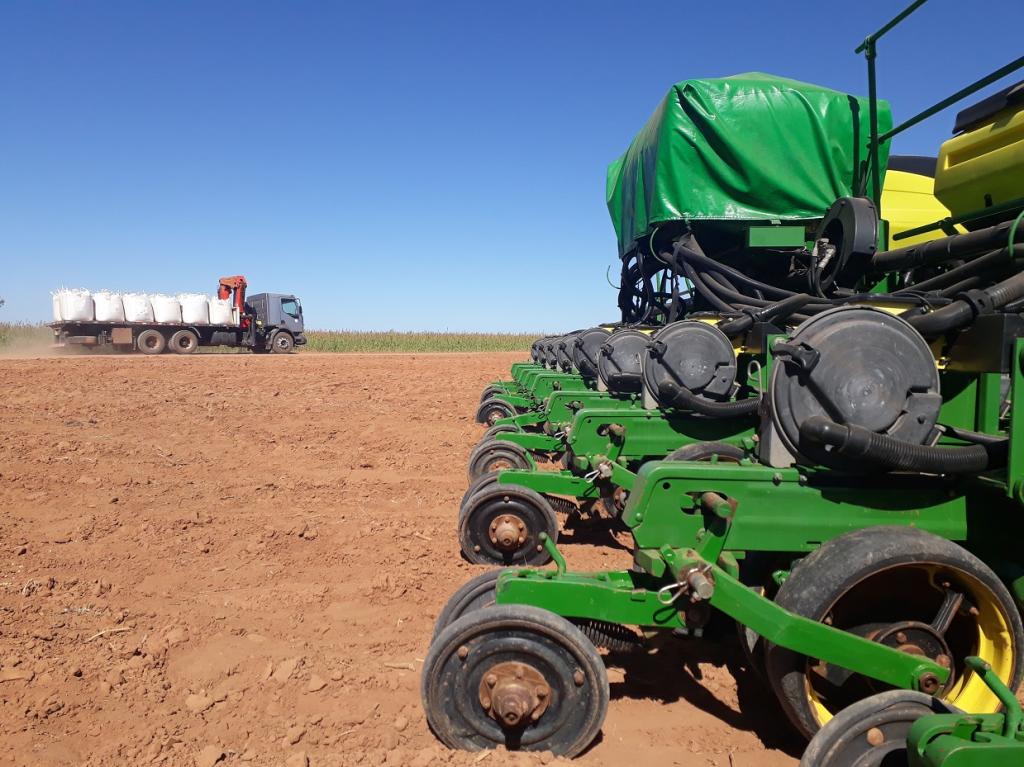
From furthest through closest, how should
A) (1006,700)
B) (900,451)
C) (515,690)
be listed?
(900,451) → (515,690) → (1006,700)

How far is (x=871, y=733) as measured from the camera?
85.4 inches

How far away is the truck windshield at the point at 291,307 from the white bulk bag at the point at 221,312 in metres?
2.12

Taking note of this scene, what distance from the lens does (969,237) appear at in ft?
13.8

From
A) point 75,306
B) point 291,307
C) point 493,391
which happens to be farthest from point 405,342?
point 493,391

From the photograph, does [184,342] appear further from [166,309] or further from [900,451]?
[900,451]

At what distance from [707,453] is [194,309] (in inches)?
1070

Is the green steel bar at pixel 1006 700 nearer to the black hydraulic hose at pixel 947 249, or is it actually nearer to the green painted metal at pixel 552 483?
the black hydraulic hose at pixel 947 249

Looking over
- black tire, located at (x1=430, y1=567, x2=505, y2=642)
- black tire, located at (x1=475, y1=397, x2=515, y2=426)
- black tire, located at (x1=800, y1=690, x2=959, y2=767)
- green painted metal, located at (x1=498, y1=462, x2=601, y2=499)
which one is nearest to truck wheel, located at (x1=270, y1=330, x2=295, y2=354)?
black tire, located at (x1=475, y1=397, x2=515, y2=426)

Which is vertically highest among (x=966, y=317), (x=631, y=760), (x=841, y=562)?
(x=966, y=317)

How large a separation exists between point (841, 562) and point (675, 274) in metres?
5.01

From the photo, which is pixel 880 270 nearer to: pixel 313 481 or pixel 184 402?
pixel 313 481

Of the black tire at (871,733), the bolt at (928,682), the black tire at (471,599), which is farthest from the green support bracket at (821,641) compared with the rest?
the black tire at (471,599)

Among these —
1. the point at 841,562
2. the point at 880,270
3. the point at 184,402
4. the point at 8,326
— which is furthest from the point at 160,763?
the point at 8,326

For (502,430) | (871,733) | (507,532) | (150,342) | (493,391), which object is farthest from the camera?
(150,342)
